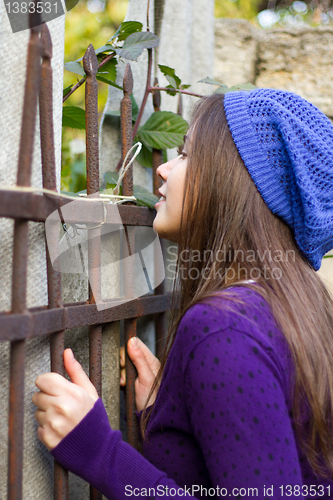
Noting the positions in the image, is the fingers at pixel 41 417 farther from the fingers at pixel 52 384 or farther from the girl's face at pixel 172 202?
the girl's face at pixel 172 202

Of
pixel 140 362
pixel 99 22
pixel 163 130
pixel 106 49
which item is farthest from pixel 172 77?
pixel 99 22

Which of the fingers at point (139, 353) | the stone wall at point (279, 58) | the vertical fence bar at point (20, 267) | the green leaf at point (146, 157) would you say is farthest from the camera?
the stone wall at point (279, 58)

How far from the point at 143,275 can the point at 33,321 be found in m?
0.75

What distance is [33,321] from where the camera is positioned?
72 cm

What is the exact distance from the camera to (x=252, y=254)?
1.02 meters

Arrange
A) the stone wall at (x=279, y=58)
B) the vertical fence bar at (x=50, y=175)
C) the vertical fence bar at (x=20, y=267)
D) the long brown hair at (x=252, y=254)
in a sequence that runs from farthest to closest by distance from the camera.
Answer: the stone wall at (x=279, y=58), the long brown hair at (x=252, y=254), the vertical fence bar at (x=50, y=175), the vertical fence bar at (x=20, y=267)

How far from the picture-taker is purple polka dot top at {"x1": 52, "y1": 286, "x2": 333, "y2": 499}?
28.9 inches

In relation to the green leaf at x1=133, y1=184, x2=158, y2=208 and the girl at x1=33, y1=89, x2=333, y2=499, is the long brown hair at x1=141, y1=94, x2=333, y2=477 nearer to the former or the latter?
the girl at x1=33, y1=89, x2=333, y2=499

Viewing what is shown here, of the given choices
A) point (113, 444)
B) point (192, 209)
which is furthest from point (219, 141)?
point (113, 444)

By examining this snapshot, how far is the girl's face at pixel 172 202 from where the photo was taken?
109 cm

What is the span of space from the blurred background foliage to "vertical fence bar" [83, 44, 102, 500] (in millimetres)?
708

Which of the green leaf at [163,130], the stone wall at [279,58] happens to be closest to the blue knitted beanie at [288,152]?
the green leaf at [163,130]

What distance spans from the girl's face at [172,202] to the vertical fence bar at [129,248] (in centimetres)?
10

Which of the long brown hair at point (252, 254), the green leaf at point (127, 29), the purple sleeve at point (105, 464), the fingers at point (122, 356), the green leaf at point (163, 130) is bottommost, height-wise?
the fingers at point (122, 356)
